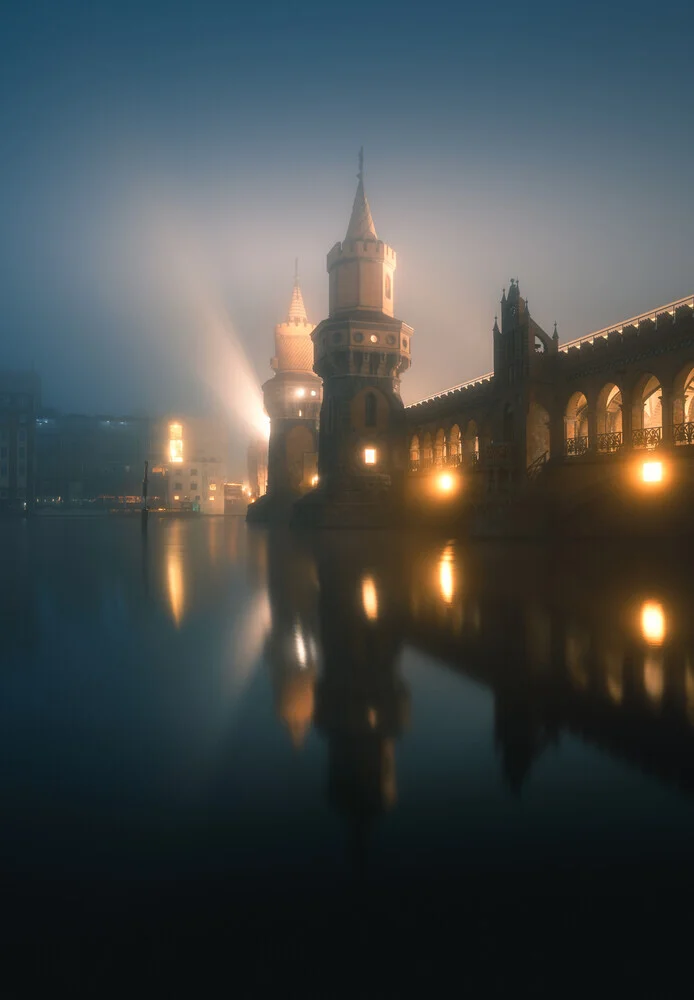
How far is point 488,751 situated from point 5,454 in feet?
366

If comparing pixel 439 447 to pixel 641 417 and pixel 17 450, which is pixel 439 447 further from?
pixel 17 450

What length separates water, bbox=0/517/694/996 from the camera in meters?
2.47

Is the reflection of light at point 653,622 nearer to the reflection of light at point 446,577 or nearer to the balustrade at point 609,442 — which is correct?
the reflection of light at point 446,577

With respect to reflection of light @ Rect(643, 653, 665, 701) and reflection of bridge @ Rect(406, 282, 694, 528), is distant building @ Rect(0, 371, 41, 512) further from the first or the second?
reflection of light @ Rect(643, 653, 665, 701)

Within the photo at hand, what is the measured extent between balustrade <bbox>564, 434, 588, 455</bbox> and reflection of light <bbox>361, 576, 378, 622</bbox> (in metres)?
20.0

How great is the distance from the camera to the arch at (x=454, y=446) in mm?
46034

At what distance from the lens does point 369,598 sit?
11.4 metres

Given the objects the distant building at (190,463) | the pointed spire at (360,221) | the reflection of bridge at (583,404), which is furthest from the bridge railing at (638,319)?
the distant building at (190,463)

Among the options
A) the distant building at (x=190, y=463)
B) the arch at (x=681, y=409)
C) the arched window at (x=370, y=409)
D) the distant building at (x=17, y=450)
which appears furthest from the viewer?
the distant building at (x=190, y=463)

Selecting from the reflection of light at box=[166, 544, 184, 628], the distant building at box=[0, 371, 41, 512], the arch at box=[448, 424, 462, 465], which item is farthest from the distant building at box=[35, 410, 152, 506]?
the reflection of light at box=[166, 544, 184, 628]

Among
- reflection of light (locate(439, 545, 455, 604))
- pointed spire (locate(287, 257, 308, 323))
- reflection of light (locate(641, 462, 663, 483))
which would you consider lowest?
reflection of light (locate(439, 545, 455, 604))

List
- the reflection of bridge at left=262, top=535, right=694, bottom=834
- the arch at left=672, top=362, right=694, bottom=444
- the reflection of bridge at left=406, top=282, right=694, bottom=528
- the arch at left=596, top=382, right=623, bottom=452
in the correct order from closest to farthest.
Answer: the reflection of bridge at left=262, top=535, right=694, bottom=834 < the arch at left=672, top=362, right=694, bottom=444 < the reflection of bridge at left=406, top=282, right=694, bottom=528 < the arch at left=596, top=382, right=623, bottom=452

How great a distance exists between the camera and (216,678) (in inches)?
248

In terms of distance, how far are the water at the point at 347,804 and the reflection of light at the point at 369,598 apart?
129cm
